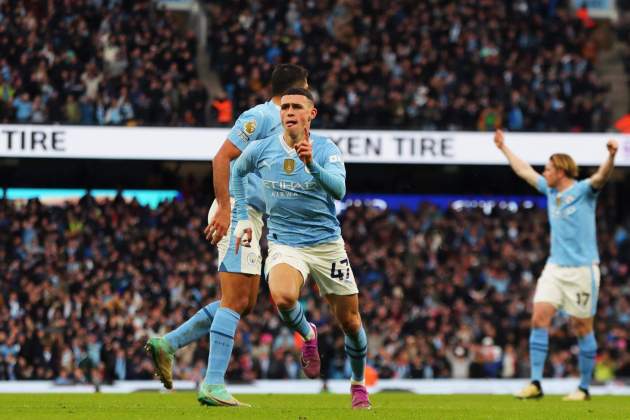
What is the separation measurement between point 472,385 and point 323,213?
10.6 meters

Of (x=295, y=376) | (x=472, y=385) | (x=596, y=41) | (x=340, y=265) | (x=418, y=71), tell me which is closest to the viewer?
(x=340, y=265)

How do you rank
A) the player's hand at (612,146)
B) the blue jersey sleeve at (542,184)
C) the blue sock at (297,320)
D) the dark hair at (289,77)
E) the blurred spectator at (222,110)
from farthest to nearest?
the blurred spectator at (222,110), the blue jersey sleeve at (542,184), the player's hand at (612,146), the dark hair at (289,77), the blue sock at (297,320)

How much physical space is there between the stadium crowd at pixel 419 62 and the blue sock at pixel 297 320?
585 inches

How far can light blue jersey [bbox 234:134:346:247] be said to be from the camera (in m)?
8.84

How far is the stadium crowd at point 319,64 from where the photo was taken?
78.0 ft

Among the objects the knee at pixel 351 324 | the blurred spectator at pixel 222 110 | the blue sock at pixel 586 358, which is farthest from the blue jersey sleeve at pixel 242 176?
the blurred spectator at pixel 222 110

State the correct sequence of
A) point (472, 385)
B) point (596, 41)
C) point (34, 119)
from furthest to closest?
point (596, 41)
point (34, 119)
point (472, 385)

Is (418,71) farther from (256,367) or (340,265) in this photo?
(340,265)

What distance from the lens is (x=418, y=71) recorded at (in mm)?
25578

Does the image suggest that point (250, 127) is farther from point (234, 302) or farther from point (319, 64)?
point (319, 64)

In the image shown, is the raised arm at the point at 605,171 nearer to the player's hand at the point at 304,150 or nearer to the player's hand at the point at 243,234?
the player's hand at the point at 243,234

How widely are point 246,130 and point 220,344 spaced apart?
163cm

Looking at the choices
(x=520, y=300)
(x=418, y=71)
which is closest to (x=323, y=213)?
(x=520, y=300)

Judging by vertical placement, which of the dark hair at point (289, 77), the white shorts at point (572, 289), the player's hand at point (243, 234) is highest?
the dark hair at point (289, 77)
